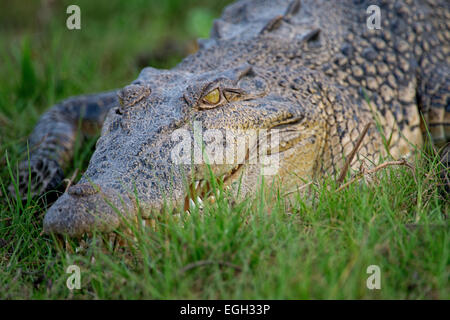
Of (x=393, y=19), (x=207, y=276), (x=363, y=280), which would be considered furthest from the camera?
(x=393, y=19)

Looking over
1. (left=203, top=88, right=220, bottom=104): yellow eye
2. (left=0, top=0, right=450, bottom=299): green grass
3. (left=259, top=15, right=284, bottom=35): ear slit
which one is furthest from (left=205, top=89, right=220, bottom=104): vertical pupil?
(left=259, top=15, right=284, bottom=35): ear slit

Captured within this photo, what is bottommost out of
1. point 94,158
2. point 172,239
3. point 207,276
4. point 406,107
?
point 207,276

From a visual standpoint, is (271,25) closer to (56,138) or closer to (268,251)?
(56,138)

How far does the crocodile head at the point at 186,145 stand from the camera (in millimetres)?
2264

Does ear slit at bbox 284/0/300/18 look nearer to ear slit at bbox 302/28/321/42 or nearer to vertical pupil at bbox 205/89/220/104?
ear slit at bbox 302/28/321/42

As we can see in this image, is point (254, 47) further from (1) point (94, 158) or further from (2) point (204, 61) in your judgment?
(1) point (94, 158)

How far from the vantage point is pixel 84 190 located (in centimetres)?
224

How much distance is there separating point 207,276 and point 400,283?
2.58 feet

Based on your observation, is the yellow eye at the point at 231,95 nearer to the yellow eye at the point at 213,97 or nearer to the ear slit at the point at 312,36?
the yellow eye at the point at 213,97

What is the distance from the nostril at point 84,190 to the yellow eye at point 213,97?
0.91m

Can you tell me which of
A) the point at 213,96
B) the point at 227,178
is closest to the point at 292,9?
the point at 213,96

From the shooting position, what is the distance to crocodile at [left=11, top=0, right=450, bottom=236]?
2473 mm

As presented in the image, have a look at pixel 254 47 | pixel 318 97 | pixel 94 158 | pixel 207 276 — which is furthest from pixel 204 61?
pixel 207 276
